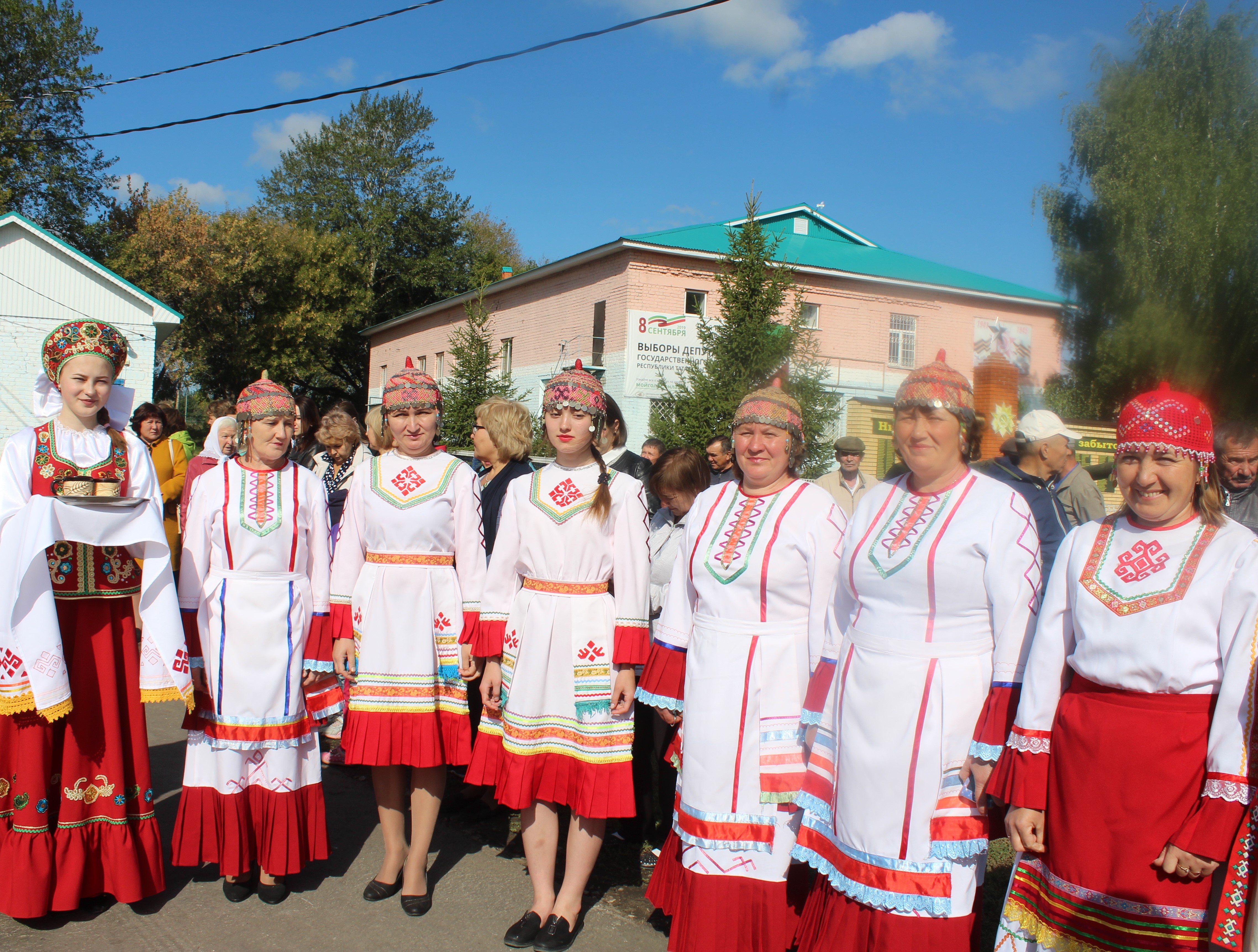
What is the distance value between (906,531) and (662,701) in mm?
1160

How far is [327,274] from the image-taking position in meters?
39.7

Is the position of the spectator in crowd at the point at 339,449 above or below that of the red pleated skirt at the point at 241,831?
above

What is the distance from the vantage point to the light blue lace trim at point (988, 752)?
9.02 ft

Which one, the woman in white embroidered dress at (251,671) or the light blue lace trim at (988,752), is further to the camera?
the woman in white embroidered dress at (251,671)

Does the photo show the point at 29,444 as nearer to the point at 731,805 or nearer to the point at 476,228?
the point at 731,805

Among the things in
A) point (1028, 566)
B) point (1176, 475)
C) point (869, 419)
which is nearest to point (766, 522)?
point (1028, 566)

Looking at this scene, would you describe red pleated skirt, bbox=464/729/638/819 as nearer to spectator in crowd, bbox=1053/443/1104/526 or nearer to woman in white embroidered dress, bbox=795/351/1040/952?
woman in white embroidered dress, bbox=795/351/1040/952

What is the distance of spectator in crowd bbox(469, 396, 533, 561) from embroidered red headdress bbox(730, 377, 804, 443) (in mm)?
1932

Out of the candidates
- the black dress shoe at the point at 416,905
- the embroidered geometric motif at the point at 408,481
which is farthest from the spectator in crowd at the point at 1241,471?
the black dress shoe at the point at 416,905

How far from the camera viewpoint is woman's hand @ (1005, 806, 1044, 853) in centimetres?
272

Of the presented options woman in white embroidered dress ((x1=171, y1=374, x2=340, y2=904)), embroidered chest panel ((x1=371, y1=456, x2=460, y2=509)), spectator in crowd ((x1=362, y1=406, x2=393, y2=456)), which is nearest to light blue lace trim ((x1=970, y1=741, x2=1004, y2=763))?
embroidered chest panel ((x1=371, y1=456, x2=460, y2=509))

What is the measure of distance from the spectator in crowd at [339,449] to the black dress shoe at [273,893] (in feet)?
8.44

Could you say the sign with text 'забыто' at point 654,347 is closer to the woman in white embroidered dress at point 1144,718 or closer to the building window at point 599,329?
the building window at point 599,329

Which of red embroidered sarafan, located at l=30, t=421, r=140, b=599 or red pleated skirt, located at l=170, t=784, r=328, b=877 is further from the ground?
red embroidered sarafan, located at l=30, t=421, r=140, b=599
